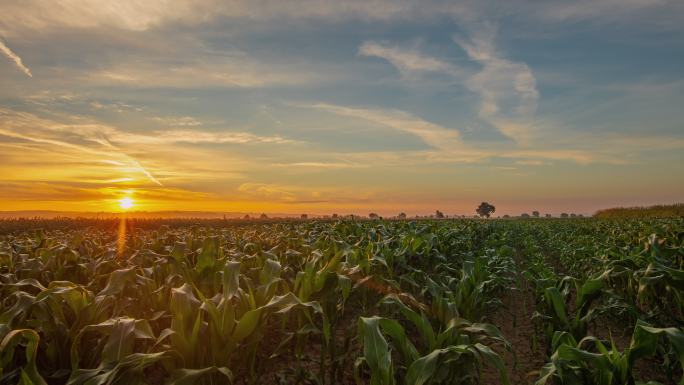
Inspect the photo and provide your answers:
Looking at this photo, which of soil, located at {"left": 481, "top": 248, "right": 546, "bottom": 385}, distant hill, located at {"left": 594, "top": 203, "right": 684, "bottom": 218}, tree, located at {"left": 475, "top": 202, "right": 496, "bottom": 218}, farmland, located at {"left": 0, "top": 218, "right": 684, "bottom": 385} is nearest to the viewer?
farmland, located at {"left": 0, "top": 218, "right": 684, "bottom": 385}

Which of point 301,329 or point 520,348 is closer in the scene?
point 301,329

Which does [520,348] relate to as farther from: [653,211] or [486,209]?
[486,209]

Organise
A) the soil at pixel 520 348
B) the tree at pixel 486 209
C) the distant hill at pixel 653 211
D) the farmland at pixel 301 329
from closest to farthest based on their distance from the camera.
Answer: the farmland at pixel 301 329
the soil at pixel 520 348
the distant hill at pixel 653 211
the tree at pixel 486 209

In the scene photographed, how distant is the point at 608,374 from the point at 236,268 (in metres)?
3.11

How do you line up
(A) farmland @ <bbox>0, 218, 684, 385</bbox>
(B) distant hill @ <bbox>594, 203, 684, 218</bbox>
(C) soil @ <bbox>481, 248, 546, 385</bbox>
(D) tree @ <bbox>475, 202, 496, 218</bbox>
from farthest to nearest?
(D) tree @ <bbox>475, 202, 496, 218</bbox>
(B) distant hill @ <bbox>594, 203, 684, 218</bbox>
(C) soil @ <bbox>481, 248, 546, 385</bbox>
(A) farmland @ <bbox>0, 218, 684, 385</bbox>

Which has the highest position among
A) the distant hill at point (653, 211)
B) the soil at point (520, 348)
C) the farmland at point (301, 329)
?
the distant hill at point (653, 211)

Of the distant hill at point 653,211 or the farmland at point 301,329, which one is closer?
the farmland at point 301,329

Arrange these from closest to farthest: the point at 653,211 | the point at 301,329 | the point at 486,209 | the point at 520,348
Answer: the point at 301,329 → the point at 520,348 → the point at 653,211 → the point at 486,209

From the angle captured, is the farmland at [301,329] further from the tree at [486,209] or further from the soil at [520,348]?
the tree at [486,209]

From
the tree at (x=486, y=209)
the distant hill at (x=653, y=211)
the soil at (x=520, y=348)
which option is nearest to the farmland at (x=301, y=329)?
the soil at (x=520, y=348)

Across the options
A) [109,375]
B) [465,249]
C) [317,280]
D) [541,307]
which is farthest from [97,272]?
[465,249]

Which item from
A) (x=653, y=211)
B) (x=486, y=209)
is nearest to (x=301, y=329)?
(x=653, y=211)

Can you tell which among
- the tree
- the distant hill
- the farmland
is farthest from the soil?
the tree

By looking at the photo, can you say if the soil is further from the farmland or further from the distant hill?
the distant hill
